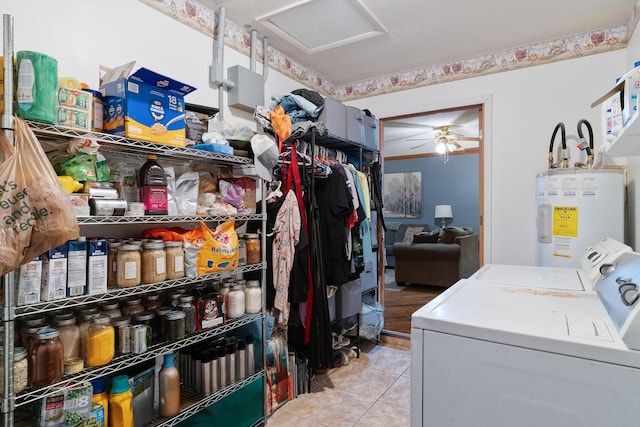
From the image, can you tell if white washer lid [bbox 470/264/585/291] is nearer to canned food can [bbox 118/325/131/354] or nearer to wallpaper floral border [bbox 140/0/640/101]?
canned food can [bbox 118/325/131/354]

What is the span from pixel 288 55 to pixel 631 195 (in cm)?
262

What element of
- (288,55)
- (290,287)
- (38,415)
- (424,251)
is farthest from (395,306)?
(38,415)

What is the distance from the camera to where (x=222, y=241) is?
1.88 m

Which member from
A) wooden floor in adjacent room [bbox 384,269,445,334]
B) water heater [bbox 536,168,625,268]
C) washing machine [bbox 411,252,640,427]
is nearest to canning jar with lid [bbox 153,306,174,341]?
washing machine [bbox 411,252,640,427]

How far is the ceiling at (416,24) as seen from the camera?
225cm

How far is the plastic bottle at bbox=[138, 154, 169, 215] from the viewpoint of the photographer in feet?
5.30

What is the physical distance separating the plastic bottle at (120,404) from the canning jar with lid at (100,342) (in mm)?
147

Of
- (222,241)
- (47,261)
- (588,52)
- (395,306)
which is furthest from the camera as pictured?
(395,306)

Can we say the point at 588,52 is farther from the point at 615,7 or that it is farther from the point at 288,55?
the point at 288,55

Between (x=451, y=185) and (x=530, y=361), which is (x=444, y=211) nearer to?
(x=451, y=185)

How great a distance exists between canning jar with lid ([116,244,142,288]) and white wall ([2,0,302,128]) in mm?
872

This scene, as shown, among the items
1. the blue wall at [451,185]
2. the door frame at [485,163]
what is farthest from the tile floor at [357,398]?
the blue wall at [451,185]

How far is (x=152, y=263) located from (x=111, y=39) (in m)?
1.18

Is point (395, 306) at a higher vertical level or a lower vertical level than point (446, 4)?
lower
